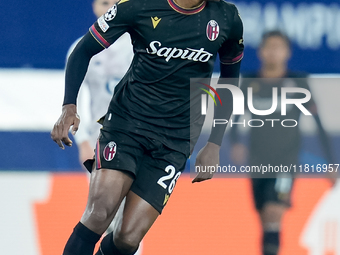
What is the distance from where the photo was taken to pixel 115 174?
205cm

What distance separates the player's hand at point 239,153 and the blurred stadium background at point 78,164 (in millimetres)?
214

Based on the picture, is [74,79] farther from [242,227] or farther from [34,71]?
[242,227]

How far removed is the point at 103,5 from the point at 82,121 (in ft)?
2.67

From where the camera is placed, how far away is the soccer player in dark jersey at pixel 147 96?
2096 millimetres

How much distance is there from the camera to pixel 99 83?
10.7 feet

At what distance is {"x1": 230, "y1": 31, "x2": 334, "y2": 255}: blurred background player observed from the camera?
3201mm

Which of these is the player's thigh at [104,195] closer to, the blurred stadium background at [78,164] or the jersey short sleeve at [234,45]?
the jersey short sleeve at [234,45]

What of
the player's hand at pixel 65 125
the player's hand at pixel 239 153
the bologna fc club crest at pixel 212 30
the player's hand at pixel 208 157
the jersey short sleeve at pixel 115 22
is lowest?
the player's hand at pixel 239 153

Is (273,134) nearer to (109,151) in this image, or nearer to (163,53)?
(163,53)

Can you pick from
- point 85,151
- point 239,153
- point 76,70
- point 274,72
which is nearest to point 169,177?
point 76,70

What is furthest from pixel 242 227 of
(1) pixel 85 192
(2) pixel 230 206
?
(1) pixel 85 192

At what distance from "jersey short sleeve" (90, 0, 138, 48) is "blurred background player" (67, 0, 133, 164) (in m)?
1.13

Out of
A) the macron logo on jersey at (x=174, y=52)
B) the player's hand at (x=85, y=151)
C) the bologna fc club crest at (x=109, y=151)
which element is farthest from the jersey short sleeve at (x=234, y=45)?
the player's hand at (x=85, y=151)

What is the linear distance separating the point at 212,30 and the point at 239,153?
1436mm
